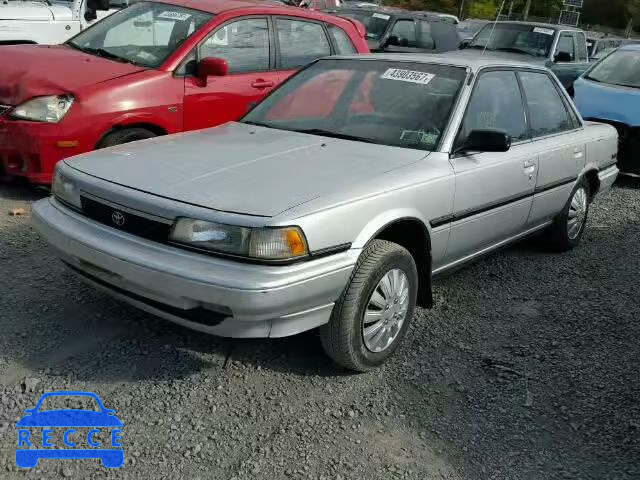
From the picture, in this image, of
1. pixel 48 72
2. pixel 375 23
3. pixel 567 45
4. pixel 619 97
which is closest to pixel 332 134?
pixel 48 72

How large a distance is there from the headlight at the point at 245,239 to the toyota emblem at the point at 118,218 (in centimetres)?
34

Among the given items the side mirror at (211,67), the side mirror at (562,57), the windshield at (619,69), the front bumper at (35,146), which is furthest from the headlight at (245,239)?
the side mirror at (562,57)

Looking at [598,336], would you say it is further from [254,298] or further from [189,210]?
[189,210]

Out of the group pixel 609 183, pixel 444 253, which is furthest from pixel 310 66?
pixel 609 183

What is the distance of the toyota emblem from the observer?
3.02 metres

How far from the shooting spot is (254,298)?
2666 millimetres

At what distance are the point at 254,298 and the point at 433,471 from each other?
996 mm

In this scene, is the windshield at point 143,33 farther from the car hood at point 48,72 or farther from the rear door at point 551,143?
the rear door at point 551,143

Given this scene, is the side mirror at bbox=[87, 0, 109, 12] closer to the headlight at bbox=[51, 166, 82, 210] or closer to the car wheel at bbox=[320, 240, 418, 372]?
the headlight at bbox=[51, 166, 82, 210]

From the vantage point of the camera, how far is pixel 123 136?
207 inches

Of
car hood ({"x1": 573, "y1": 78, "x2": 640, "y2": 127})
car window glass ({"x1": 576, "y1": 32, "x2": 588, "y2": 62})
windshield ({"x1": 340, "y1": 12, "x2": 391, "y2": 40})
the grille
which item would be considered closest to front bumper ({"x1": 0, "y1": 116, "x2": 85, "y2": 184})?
the grille

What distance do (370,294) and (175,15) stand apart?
12.7 feet

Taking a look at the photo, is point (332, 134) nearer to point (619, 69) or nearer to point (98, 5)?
point (98, 5)

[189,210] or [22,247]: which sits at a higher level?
[189,210]
